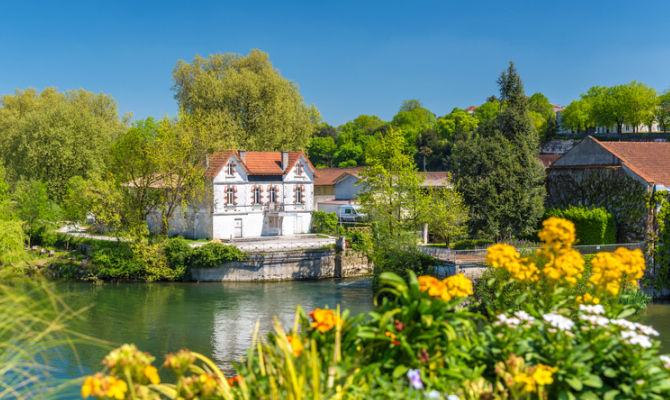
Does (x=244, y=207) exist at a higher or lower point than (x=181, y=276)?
higher

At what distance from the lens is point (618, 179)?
3022 cm

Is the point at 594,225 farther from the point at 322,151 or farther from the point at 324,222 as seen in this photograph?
the point at 322,151

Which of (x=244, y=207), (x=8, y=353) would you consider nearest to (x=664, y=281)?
(x=244, y=207)

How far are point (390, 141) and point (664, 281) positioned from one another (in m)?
16.6

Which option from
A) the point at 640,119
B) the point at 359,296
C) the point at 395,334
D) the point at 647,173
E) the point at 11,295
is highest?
the point at 640,119

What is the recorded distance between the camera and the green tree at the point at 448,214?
31.5 m

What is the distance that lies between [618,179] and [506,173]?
6.13 meters

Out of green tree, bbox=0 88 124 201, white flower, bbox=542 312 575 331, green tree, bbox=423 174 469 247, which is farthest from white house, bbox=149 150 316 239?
white flower, bbox=542 312 575 331

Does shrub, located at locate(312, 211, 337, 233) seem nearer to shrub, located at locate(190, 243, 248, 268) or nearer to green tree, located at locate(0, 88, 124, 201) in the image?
shrub, located at locate(190, 243, 248, 268)

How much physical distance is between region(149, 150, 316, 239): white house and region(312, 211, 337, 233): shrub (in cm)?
90

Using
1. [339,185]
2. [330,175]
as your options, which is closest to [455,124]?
[330,175]

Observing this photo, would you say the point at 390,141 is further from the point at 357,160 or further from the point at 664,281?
the point at 357,160

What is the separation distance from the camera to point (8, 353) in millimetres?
4078

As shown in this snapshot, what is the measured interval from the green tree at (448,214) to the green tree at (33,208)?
2956 cm
